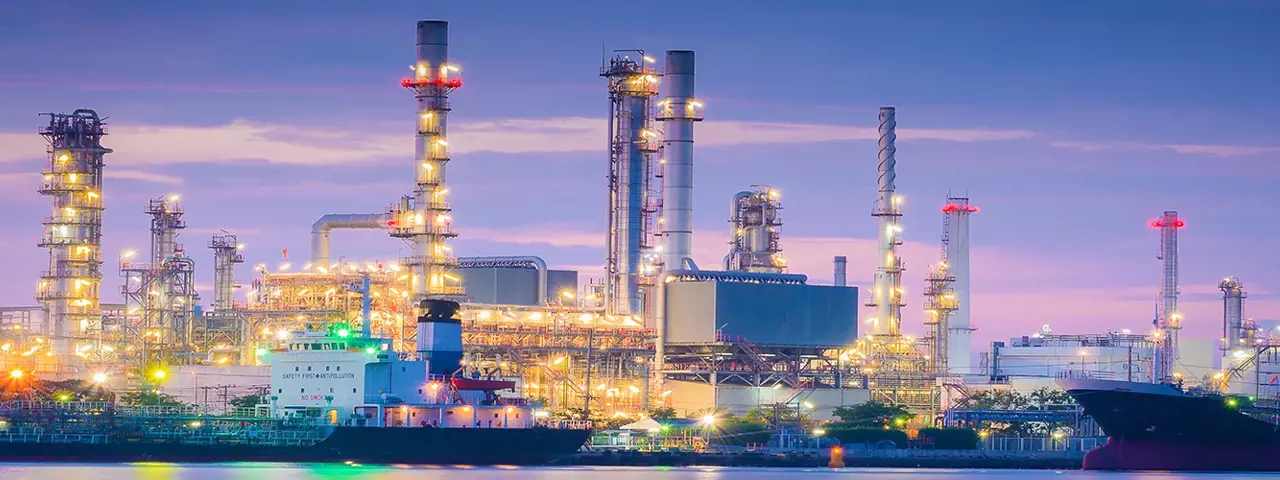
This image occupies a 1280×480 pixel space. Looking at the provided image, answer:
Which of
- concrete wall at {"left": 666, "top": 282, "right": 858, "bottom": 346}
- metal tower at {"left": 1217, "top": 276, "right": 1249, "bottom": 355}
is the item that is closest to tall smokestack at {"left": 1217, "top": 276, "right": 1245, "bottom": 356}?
metal tower at {"left": 1217, "top": 276, "right": 1249, "bottom": 355}

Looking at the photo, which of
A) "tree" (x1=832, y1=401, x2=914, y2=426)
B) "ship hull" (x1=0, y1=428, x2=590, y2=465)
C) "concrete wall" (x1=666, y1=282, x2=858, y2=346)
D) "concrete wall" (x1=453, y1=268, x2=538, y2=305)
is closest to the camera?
"ship hull" (x1=0, y1=428, x2=590, y2=465)

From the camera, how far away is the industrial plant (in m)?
89.3

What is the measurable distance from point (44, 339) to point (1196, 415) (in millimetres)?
50333

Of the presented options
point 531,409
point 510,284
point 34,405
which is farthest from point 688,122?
point 34,405

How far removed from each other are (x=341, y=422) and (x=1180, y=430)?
27426 mm

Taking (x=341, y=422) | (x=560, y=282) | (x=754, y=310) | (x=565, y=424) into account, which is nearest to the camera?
(x=341, y=422)

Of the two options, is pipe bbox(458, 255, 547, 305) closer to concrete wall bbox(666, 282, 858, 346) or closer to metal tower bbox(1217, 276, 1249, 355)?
concrete wall bbox(666, 282, 858, 346)

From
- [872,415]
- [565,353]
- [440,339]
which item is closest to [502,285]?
[565,353]

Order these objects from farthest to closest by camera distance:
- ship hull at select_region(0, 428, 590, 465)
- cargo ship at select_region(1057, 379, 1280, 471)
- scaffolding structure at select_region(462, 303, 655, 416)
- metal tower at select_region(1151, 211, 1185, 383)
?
metal tower at select_region(1151, 211, 1185, 383), scaffolding structure at select_region(462, 303, 655, 416), cargo ship at select_region(1057, 379, 1280, 471), ship hull at select_region(0, 428, 590, 465)

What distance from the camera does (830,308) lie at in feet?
320

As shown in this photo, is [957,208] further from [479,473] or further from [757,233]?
[479,473]

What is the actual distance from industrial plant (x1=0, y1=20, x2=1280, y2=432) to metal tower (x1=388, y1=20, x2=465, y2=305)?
8 centimetres

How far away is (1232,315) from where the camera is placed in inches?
4641

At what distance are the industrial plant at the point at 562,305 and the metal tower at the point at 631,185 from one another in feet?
0.28
